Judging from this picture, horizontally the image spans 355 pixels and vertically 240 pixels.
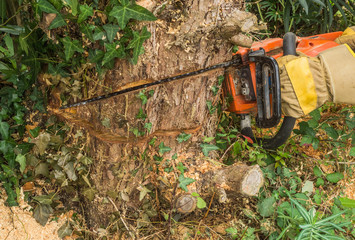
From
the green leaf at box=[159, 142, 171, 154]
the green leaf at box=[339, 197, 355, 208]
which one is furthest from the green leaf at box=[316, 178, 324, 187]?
the green leaf at box=[159, 142, 171, 154]

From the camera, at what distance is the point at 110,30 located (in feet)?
4.13

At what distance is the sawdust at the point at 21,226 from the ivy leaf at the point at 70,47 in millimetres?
1162

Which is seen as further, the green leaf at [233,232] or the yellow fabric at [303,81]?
the green leaf at [233,232]

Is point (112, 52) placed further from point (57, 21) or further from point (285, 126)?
point (285, 126)

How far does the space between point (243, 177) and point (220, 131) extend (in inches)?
29.2

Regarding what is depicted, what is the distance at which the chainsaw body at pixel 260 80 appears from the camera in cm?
158

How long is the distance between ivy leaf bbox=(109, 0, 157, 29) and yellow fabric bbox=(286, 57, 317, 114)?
87 cm

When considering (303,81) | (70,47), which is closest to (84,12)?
(70,47)

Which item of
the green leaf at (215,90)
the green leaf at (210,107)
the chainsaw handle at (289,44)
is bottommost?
the green leaf at (210,107)

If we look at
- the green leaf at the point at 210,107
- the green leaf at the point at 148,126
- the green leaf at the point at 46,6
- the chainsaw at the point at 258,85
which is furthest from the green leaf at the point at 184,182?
the green leaf at the point at 46,6

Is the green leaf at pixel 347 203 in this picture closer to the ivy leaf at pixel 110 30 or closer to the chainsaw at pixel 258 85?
the chainsaw at pixel 258 85

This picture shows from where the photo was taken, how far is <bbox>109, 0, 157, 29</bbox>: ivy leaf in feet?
3.83

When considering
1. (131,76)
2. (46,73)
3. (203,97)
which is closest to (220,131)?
(203,97)

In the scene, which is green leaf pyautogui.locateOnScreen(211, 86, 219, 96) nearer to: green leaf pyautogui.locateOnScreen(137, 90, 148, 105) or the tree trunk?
the tree trunk
